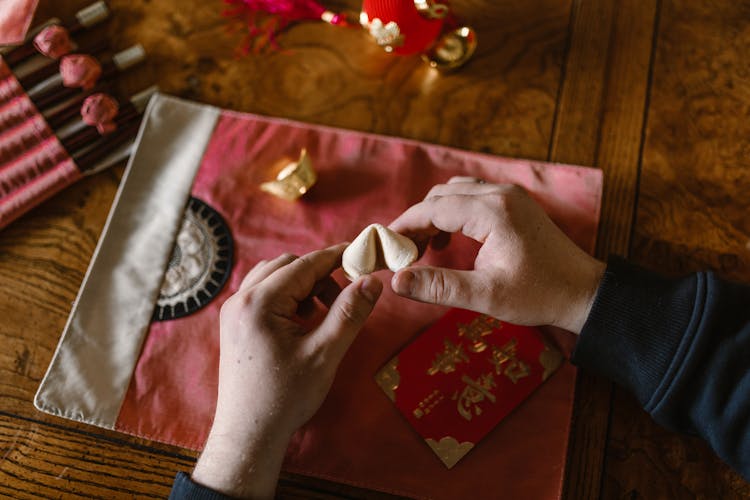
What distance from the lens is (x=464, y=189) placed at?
0.65m

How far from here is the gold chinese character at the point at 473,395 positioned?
658 mm

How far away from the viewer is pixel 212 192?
0.75 metres

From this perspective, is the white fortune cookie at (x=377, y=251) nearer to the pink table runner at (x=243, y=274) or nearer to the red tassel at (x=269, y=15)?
the pink table runner at (x=243, y=274)

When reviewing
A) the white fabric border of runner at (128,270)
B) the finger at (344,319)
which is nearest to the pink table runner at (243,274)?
the white fabric border of runner at (128,270)

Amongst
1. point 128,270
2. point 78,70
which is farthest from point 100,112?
point 128,270

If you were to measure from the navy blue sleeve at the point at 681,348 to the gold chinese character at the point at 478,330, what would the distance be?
11cm

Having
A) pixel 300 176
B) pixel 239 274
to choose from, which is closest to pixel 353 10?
pixel 300 176

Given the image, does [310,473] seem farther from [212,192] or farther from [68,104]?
[68,104]

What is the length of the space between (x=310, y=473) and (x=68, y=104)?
59 centimetres

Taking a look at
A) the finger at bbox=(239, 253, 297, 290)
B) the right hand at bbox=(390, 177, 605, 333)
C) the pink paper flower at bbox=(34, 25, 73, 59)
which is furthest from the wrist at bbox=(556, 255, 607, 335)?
the pink paper flower at bbox=(34, 25, 73, 59)

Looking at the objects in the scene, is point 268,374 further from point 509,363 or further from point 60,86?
A: point 60,86

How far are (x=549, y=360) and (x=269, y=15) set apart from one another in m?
0.62

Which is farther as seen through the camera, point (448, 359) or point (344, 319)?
point (448, 359)

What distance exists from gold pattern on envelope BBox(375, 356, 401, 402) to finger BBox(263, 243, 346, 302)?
0.46 feet
